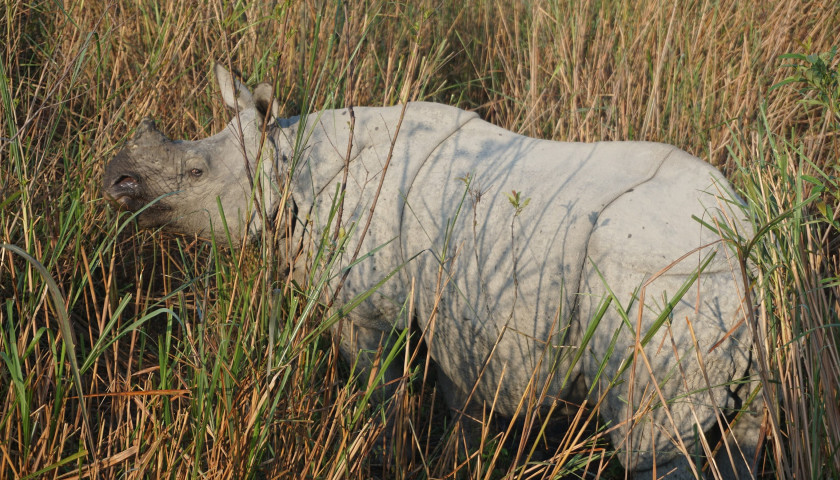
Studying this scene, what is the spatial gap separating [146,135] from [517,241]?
65.9 inches

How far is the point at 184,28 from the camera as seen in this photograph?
14.1ft

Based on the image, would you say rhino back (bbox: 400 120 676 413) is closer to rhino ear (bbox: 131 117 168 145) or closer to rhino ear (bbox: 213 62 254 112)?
rhino ear (bbox: 213 62 254 112)

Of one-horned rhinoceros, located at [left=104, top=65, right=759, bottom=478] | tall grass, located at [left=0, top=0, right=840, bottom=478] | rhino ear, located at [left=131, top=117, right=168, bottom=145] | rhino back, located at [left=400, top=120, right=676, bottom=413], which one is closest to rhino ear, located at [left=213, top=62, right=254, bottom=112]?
one-horned rhinoceros, located at [left=104, top=65, right=759, bottom=478]

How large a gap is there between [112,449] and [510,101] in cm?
357

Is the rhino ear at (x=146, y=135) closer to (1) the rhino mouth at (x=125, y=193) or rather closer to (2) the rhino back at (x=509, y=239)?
(1) the rhino mouth at (x=125, y=193)

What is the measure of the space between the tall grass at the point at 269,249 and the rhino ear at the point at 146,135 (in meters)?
0.34

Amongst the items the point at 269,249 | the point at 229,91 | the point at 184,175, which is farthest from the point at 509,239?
the point at 229,91

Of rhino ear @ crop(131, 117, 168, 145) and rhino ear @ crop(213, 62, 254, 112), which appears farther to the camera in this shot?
rhino ear @ crop(213, 62, 254, 112)

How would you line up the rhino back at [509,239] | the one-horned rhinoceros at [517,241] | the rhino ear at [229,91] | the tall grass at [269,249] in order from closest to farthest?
the tall grass at [269,249] < the one-horned rhinoceros at [517,241] < the rhino back at [509,239] < the rhino ear at [229,91]

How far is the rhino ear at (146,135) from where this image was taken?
3322mm

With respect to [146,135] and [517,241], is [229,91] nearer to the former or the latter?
[146,135]

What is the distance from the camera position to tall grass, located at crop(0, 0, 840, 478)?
7.29 ft

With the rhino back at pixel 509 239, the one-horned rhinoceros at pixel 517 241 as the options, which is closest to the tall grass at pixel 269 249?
the one-horned rhinoceros at pixel 517 241

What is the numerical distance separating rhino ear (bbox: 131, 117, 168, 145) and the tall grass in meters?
0.34
